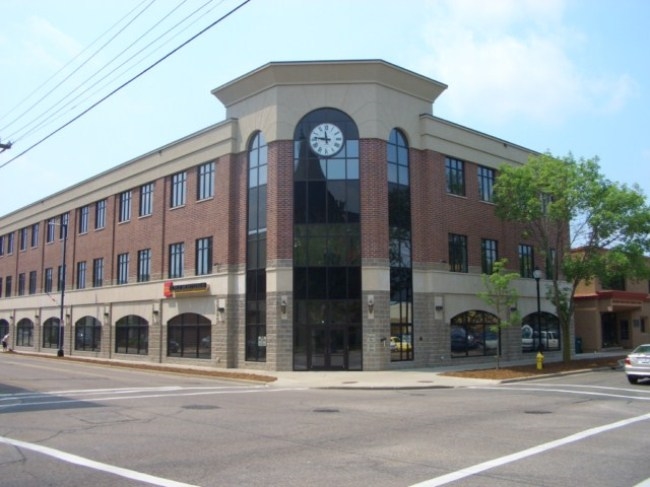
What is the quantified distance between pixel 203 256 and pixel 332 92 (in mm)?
11602

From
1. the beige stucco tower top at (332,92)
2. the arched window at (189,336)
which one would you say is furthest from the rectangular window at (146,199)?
the beige stucco tower top at (332,92)

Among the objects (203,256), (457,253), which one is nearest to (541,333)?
(457,253)

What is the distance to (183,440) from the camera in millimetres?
11125

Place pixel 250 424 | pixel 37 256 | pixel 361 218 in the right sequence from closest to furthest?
pixel 250 424 → pixel 361 218 → pixel 37 256

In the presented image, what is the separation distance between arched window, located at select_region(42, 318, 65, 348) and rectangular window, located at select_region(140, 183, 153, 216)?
15968 millimetres

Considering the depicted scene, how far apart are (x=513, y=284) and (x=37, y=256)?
1579 inches

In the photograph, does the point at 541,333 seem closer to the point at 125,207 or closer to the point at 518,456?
the point at 125,207

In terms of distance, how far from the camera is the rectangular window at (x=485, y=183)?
36188mm

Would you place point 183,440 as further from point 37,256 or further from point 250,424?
point 37,256

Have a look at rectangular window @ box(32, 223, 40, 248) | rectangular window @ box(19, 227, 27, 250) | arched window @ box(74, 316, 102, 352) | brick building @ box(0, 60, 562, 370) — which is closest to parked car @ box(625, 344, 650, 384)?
brick building @ box(0, 60, 562, 370)

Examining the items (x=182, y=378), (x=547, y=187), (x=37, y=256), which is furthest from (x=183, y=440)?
(x=37, y=256)

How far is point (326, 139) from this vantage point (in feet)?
101

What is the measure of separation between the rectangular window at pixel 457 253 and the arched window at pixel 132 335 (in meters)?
19.1

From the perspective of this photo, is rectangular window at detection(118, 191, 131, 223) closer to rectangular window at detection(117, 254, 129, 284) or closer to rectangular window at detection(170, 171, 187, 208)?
rectangular window at detection(117, 254, 129, 284)
